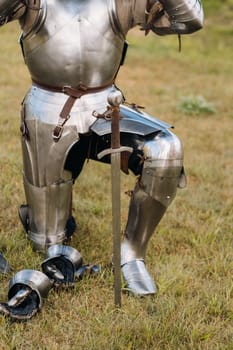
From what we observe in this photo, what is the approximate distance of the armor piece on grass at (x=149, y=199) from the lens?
2.63 m

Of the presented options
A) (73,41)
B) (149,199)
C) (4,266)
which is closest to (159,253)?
(149,199)

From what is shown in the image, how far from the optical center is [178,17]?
2.60 metres

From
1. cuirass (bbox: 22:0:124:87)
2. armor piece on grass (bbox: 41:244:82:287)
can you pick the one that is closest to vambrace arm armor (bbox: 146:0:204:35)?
cuirass (bbox: 22:0:124:87)

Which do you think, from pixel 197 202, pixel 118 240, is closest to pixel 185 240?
pixel 197 202

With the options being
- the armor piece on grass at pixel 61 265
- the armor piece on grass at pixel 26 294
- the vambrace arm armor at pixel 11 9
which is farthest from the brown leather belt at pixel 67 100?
the armor piece on grass at pixel 26 294

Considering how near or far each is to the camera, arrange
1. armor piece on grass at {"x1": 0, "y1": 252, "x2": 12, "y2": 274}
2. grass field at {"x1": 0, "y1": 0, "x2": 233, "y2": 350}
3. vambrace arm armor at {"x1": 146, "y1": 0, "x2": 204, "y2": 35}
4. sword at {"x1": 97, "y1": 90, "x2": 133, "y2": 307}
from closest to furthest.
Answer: sword at {"x1": 97, "y1": 90, "x2": 133, "y2": 307}
grass field at {"x1": 0, "y1": 0, "x2": 233, "y2": 350}
vambrace arm armor at {"x1": 146, "y1": 0, "x2": 204, "y2": 35}
armor piece on grass at {"x1": 0, "y1": 252, "x2": 12, "y2": 274}

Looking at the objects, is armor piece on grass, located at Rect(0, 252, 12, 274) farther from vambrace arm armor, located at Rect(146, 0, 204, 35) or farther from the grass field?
vambrace arm armor, located at Rect(146, 0, 204, 35)

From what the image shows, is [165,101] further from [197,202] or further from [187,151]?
[197,202]

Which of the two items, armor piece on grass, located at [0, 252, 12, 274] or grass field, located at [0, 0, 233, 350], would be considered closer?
grass field, located at [0, 0, 233, 350]

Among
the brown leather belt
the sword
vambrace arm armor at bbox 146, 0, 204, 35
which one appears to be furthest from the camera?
the brown leather belt

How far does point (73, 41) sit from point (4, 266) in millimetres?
1143

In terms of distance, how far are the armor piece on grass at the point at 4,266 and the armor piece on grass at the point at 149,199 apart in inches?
22.5

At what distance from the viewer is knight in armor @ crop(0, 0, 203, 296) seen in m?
2.59

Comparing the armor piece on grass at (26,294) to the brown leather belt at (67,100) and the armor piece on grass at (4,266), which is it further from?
the brown leather belt at (67,100)
